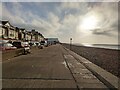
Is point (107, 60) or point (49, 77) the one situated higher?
point (49, 77)

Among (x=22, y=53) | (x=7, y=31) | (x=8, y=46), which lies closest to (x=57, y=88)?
(x=22, y=53)

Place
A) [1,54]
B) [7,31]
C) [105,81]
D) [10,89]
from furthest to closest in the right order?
[7,31] → [1,54] → [105,81] → [10,89]

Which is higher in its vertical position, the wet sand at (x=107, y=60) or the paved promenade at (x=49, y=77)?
the paved promenade at (x=49, y=77)

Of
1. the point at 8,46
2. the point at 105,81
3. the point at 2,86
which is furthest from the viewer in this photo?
the point at 8,46

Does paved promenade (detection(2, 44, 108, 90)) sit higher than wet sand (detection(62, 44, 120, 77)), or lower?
higher

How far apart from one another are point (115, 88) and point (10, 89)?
13.6 feet

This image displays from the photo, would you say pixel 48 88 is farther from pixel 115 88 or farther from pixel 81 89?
pixel 115 88

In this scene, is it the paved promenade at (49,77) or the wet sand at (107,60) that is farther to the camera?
the wet sand at (107,60)

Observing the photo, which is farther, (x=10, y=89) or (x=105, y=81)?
(x=105, y=81)

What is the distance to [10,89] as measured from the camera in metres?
7.10

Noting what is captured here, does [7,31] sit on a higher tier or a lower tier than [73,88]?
higher

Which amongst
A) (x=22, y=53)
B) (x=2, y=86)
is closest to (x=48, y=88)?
(x=2, y=86)

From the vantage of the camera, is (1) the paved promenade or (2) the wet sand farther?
(2) the wet sand

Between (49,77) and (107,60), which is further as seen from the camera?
(107,60)
